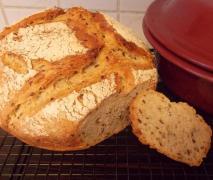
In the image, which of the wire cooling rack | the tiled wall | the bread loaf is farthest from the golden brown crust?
the wire cooling rack

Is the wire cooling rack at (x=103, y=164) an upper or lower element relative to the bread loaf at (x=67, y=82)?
lower

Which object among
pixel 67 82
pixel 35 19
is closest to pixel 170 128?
pixel 67 82

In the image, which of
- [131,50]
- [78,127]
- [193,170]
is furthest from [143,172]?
[131,50]

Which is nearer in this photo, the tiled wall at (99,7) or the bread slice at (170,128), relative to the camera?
the bread slice at (170,128)

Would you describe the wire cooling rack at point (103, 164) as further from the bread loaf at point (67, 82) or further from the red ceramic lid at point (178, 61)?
the red ceramic lid at point (178, 61)

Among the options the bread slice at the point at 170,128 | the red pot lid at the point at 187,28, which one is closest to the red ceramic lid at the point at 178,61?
the red pot lid at the point at 187,28

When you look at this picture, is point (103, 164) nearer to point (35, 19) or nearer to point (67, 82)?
point (67, 82)

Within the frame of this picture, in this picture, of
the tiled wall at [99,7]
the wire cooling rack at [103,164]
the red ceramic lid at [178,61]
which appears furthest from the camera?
the tiled wall at [99,7]

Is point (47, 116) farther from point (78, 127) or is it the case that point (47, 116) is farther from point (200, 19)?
point (200, 19)
